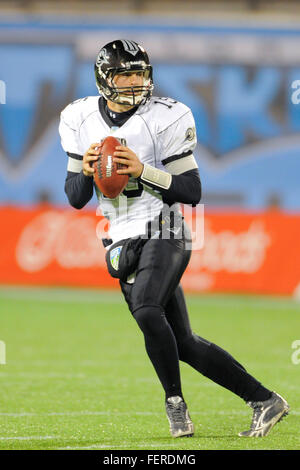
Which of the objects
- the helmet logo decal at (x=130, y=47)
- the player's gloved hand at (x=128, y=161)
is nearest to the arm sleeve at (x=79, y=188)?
the player's gloved hand at (x=128, y=161)

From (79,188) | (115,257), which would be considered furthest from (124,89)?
(115,257)

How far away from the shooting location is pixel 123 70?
12.8 feet

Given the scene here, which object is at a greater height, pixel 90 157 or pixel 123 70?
pixel 123 70

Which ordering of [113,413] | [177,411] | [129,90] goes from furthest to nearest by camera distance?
[113,413], [129,90], [177,411]

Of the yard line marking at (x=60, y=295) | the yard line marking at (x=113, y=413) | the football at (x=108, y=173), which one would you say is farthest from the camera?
the yard line marking at (x=60, y=295)

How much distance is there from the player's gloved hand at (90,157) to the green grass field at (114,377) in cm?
110

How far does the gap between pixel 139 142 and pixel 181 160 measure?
0.64 feet

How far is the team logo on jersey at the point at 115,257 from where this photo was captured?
3.85 meters

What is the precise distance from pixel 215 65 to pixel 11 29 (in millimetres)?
3666

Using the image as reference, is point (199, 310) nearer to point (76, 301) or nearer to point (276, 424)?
point (76, 301)

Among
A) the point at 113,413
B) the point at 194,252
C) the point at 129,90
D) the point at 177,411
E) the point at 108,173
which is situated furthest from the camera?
the point at 194,252

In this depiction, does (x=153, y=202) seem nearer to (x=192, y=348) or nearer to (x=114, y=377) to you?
(x=192, y=348)

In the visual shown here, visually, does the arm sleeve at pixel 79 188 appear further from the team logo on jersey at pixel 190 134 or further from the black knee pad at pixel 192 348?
the black knee pad at pixel 192 348

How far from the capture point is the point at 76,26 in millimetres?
16312
